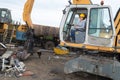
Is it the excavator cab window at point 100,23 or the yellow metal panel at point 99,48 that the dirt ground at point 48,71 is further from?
the excavator cab window at point 100,23

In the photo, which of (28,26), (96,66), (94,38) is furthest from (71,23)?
(28,26)

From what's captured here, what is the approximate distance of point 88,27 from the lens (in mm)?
10078

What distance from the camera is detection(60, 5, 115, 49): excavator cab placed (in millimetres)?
9719

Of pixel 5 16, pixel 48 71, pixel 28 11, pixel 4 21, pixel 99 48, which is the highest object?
pixel 28 11

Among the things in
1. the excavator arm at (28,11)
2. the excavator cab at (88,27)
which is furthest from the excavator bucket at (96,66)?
the excavator arm at (28,11)

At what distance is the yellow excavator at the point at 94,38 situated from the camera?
9.56m

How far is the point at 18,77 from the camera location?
1048cm

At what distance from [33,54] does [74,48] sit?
5.91 meters

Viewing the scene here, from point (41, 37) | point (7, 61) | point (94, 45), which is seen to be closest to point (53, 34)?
point (41, 37)

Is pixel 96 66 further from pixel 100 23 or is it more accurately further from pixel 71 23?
pixel 71 23

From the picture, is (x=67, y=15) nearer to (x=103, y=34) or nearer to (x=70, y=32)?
(x=70, y=32)

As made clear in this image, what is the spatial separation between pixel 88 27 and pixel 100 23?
46 cm

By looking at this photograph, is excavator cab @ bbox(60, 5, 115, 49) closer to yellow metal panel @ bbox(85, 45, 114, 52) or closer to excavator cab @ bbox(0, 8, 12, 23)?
yellow metal panel @ bbox(85, 45, 114, 52)

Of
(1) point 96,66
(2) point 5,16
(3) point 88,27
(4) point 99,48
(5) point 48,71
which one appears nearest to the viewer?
(1) point 96,66
